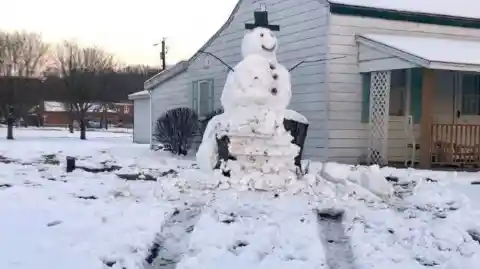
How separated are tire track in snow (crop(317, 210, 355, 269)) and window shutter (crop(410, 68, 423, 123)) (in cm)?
775

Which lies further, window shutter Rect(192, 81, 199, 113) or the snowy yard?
window shutter Rect(192, 81, 199, 113)

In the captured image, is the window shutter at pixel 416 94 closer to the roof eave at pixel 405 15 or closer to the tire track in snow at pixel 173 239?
the roof eave at pixel 405 15

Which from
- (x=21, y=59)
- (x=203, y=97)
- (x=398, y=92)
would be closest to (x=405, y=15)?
(x=398, y=92)

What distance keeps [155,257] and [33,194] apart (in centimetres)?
320

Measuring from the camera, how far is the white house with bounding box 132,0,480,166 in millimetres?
12648

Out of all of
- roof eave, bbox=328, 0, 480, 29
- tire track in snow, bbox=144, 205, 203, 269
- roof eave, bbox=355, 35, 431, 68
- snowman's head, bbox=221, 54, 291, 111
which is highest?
roof eave, bbox=328, 0, 480, 29

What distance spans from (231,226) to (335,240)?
98 centimetres

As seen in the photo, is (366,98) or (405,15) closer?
(366,98)

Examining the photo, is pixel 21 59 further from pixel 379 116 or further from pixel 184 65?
pixel 379 116

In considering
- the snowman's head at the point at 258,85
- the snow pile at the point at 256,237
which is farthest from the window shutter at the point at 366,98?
the snow pile at the point at 256,237

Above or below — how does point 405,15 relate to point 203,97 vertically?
above

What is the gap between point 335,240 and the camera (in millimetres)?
5801

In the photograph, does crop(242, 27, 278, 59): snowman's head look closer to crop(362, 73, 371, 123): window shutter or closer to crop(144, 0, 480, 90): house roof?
crop(144, 0, 480, 90): house roof

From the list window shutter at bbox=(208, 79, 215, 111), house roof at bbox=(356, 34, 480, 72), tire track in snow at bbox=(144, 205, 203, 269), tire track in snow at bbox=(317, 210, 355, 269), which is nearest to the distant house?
window shutter at bbox=(208, 79, 215, 111)
